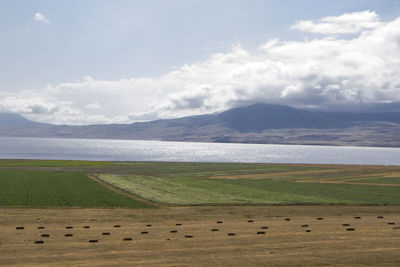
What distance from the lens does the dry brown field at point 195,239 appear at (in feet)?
77.9

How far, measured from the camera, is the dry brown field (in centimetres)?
2373

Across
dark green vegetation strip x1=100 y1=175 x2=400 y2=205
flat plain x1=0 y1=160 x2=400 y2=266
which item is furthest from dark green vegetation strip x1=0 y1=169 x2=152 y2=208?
dark green vegetation strip x1=100 y1=175 x2=400 y2=205

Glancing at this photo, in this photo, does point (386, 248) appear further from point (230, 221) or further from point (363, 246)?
point (230, 221)

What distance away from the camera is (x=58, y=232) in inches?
1261

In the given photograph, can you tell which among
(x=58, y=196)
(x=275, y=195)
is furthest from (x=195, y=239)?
(x=275, y=195)

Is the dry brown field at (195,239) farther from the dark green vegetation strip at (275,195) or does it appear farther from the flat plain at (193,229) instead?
the dark green vegetation strip at (275,195)

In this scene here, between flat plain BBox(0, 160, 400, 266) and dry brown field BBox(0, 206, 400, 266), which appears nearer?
dry brown field BBox(0, 206, 400, 266)

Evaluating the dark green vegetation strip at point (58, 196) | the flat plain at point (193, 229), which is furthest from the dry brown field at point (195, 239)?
the dark green vegetation strip at point (58, 196)

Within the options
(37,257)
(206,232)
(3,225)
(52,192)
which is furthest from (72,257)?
(52,192)

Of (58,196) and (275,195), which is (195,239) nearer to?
(58,196)

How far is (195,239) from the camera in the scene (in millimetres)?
29594

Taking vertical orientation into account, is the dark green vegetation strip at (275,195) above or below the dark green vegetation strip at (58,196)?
below

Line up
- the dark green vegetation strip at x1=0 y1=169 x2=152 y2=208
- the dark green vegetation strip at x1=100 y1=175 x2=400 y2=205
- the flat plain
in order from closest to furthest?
the flat plain < the dark green vegetation strip at x1=0 y1=169 x2=152 y2=208 < the dark green vegetation strip at x1=100 y1=175 x2=400 y2=205

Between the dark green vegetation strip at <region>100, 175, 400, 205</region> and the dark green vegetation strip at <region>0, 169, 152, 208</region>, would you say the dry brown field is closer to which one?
the dark green vegetation strip at <region>0, 169, 152, 208</region>
